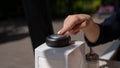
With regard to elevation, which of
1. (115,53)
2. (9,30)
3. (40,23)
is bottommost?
(9,30)

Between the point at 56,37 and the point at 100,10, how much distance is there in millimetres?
5637

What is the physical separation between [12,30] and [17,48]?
53.0 inches

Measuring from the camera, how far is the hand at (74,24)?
1.00m

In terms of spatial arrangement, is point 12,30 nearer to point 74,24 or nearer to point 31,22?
point 31,22

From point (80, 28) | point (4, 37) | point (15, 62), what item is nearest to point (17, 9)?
point (4, 37)

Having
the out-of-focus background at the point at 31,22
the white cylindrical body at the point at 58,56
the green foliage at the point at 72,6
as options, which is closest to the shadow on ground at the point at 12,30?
the out-of-focus background at the point at 31,22

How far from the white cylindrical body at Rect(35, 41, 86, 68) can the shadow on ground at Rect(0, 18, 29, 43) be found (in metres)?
4.24

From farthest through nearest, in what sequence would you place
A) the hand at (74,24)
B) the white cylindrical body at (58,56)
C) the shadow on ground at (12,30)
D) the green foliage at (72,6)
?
1. the green foliage at (72,6)
2. the shadow on ground at (12,30)
3. the hand at (74,24)
4. the white cylindrical body at (58,56)

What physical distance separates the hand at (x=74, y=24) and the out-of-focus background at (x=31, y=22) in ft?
1.36

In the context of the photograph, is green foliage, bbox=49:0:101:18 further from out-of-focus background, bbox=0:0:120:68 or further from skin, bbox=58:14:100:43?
skin, bbox=58:14:100:43

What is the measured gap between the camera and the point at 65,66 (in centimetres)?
88

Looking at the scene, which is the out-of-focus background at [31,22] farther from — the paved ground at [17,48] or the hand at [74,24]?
the hand at [74,24]

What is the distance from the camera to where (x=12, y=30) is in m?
5.82

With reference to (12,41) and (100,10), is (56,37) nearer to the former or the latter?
(12,41)
